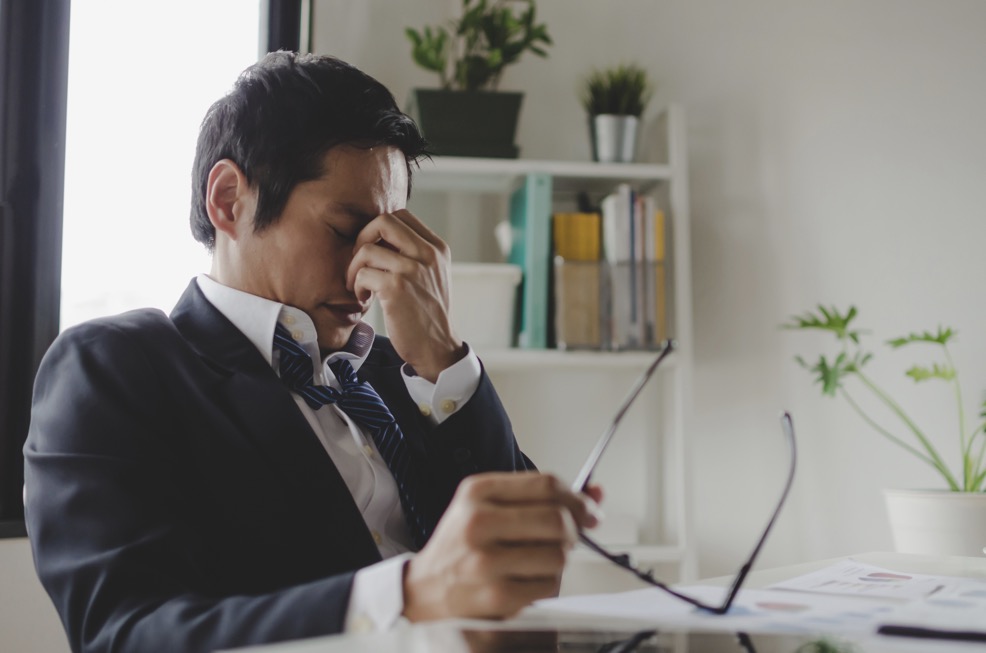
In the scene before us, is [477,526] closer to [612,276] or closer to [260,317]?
[260,317]

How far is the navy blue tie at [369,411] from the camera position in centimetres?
107

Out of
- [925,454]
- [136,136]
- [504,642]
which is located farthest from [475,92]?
[504,642]

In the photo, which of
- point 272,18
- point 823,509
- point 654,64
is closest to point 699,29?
point 654,64

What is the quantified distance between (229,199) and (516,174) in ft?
3.36

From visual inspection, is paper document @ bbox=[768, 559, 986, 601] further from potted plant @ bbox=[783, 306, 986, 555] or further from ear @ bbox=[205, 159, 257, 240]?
potted plant @ bbox=[783, 306, 986, 555]

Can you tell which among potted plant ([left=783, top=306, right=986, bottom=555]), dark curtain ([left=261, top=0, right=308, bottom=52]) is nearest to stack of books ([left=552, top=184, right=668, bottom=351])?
potted plant ([left=783, top=306, right=986, bottom=555])

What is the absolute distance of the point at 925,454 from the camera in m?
2.22

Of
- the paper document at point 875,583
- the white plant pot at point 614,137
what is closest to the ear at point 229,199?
the paper document at point 875,583

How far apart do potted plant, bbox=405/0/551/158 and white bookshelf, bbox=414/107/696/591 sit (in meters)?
0.06

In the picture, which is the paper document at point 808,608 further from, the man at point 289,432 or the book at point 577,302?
the book at point 577,302

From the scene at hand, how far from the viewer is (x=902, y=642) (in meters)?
0.56

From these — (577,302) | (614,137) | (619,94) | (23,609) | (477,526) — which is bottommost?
(23,609)

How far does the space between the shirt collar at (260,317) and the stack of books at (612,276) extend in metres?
0.98

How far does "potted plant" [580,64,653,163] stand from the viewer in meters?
2.16
